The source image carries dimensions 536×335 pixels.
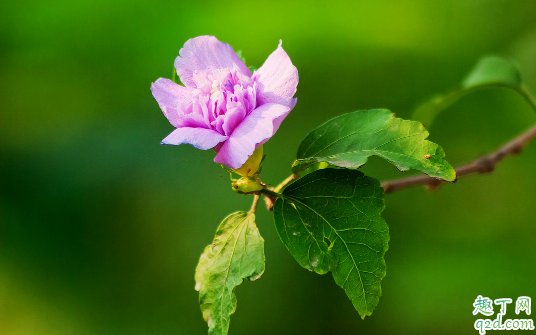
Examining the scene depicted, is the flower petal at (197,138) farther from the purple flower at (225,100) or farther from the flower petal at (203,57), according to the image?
the flower petal at (203,57)

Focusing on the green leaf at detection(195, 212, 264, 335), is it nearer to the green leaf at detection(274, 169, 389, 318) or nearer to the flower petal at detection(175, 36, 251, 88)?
the green leaf at detection(274, 169, 389, 318)

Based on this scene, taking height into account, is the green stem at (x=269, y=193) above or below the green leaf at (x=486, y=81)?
below

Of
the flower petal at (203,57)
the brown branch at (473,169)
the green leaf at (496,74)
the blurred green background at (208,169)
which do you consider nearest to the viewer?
the flower petal at (203,57)

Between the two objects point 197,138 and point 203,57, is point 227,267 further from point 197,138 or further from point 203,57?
point 203,57

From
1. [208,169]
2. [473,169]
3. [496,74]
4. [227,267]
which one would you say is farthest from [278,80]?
[208,169]

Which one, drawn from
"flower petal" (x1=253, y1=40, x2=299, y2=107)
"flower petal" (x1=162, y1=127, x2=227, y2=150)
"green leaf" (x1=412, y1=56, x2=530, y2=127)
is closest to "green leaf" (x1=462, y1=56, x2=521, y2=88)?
"green leaf" (x1=412, y1=56, x2=530, y2=127)

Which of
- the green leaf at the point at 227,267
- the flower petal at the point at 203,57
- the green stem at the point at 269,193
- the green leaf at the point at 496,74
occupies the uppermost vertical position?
the green leaf at the point at 496,74

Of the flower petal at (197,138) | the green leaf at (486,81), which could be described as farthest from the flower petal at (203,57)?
the green leaf at (486,81)
